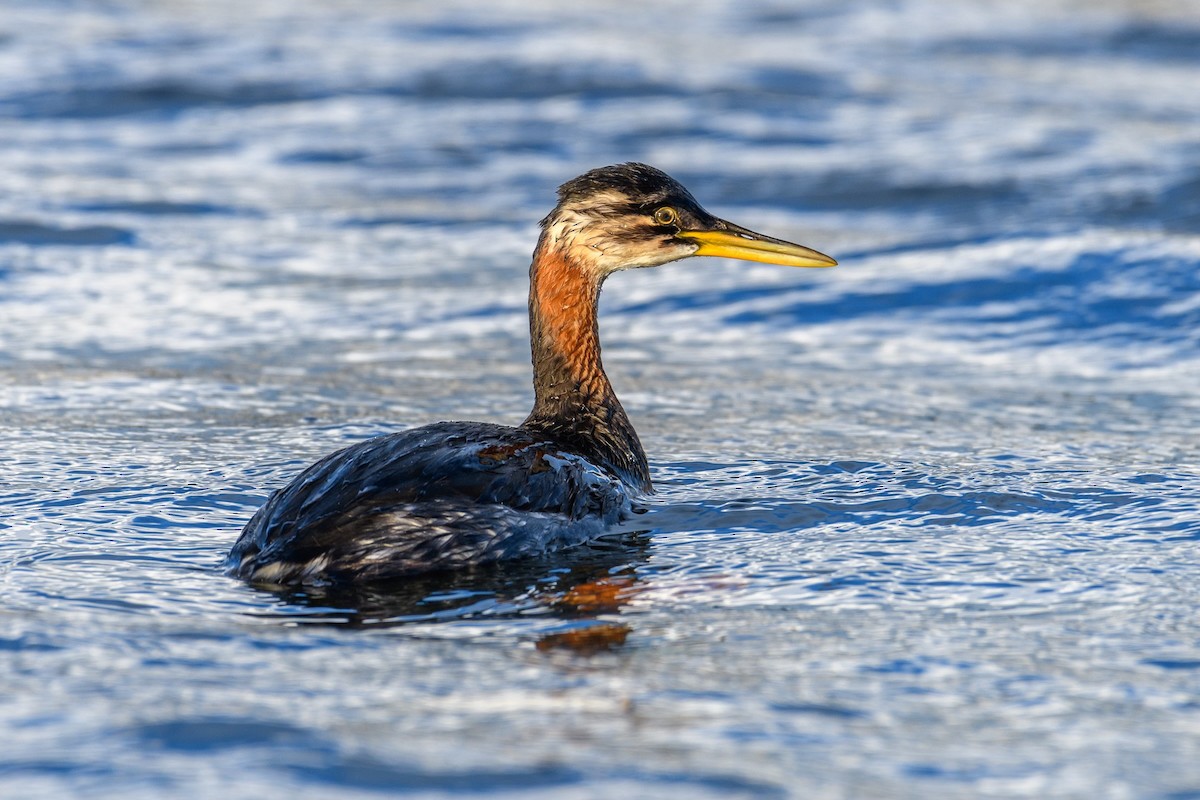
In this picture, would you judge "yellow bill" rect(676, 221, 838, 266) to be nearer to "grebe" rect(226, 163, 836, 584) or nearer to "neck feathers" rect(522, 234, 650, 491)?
"grebe" rect(226, 163, 836, 584)

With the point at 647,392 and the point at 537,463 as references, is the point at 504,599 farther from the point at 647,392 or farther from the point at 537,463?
the point at 647,392

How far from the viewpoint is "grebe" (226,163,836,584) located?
610cm

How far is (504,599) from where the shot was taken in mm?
5930

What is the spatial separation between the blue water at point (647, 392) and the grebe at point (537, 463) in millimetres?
184

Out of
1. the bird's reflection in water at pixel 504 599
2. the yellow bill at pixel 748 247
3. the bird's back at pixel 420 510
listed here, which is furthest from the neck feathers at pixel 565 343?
the bird's reflection in water at pixel 504 599

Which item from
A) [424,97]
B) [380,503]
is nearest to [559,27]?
[424,97]

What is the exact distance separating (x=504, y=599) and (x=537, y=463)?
3.13ft

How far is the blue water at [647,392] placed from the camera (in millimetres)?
4770

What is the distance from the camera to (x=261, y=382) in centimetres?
949

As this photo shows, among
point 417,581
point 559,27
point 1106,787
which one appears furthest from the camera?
point 559,27

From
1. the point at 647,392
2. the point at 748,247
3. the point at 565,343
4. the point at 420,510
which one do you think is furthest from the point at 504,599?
the point at 647,392

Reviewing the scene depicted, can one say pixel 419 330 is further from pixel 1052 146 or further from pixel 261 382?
pixel 1052 146

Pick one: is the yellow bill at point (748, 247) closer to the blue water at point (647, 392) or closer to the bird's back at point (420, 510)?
the blue water at point (647, 392)

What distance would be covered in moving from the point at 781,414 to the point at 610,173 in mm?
1768
